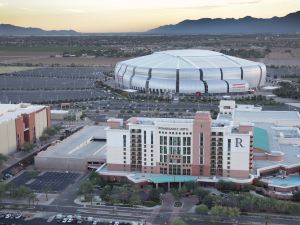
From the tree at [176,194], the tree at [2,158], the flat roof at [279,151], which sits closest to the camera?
the tree at [176,194]

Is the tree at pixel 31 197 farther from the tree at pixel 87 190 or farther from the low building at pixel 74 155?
the low building at pixel 74 155

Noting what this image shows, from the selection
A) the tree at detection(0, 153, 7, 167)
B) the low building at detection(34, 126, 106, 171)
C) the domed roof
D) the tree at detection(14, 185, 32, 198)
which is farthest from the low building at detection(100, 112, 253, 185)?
the domed roof

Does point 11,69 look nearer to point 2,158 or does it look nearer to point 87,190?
point 2,158

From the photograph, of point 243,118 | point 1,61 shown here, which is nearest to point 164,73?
point 243,118

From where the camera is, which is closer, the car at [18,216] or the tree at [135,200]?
the car at [18,216]

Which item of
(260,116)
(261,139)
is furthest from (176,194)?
(260,116)

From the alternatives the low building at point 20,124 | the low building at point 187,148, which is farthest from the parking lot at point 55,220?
the low building at point 20,124
